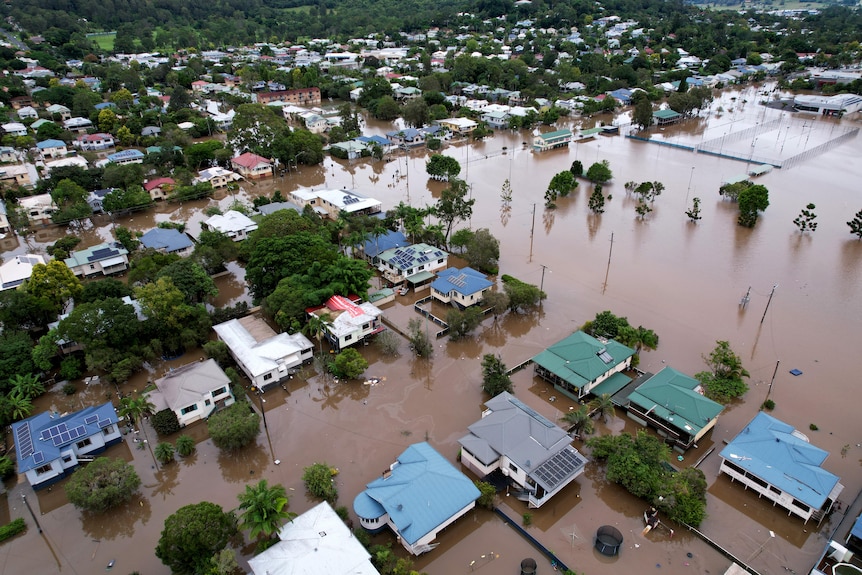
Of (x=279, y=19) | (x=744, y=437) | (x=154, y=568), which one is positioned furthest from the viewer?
(x=279, y=19)

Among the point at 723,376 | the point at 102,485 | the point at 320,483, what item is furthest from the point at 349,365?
the point at 723,376

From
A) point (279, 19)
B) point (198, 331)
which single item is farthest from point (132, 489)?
point (279, 19)

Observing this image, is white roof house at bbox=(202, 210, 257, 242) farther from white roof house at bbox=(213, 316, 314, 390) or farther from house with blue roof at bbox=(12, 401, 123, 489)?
house with blue roof at bbox=(12, 401, 123, 489)

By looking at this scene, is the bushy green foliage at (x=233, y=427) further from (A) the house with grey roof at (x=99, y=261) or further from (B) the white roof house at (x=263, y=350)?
(A) the house with grey roof at (x=99, y=261)

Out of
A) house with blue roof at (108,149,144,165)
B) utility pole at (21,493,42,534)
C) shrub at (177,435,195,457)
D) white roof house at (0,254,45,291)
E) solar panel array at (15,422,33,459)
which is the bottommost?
utility pole at (21,493,42,534)

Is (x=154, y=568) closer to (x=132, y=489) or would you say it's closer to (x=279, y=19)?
(x=132, y=489)

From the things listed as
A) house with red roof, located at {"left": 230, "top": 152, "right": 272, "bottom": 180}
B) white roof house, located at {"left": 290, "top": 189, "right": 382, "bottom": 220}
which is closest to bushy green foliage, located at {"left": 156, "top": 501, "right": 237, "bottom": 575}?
white roof house, located at {"left": 290, "top": 189, "right": 382, "bottom": 220}
